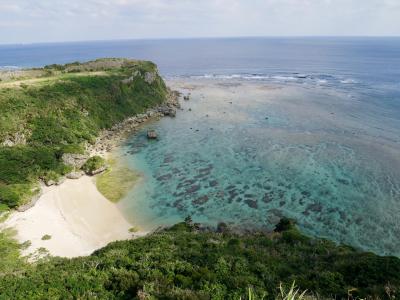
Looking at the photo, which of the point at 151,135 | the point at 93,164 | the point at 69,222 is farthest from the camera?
the point at 151,135

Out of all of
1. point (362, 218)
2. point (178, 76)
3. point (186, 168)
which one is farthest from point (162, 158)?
point (178, 76)

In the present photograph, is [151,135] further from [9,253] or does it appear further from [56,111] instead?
[9,253]

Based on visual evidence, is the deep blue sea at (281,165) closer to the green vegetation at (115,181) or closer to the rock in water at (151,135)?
the green vegetation at (115,181)

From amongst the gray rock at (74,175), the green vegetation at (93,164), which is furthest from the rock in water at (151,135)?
the gray rock at (74,175)

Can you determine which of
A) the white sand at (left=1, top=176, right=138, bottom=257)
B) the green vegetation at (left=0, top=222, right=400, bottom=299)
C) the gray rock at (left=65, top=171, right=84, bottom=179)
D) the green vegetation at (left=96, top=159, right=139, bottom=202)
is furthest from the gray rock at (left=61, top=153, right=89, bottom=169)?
the green vegetation at (left=0, top=222, right=400, bottom=299)

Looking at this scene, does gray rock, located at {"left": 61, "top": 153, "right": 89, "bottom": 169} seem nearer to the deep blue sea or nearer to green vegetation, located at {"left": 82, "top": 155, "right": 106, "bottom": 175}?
green vegetation, located at {"left": 82, "top": 155, "right": 106, "bottom": 175}

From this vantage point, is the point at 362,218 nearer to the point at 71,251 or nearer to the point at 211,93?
the point at 71,251

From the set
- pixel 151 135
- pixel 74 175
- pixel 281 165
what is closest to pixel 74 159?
pixel 74 175
